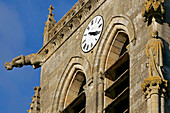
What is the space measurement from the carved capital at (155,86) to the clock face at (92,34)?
6111mm

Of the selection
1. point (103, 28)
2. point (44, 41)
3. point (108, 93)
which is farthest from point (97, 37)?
point (44, 41)

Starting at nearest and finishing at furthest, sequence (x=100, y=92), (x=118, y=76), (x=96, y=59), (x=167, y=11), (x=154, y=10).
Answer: (x=154, y=10), (x=167, y=11), (x=100, y=92), (x=118, y=76), (x=96, y=59)

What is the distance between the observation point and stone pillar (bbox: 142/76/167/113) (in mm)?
27348

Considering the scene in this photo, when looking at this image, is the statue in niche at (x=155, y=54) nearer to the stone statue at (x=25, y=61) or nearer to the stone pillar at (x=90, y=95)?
the stone pillar at (x=90, y=95)

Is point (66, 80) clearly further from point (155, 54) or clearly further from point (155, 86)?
point (155, 86)

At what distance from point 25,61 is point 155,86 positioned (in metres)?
11.0

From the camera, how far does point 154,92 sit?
2766 cm

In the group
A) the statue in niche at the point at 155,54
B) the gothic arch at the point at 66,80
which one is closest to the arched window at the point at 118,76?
the gothic arch at the point at 66,80

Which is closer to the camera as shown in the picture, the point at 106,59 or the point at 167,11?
the point at 167,11

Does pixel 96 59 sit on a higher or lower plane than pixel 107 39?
lower

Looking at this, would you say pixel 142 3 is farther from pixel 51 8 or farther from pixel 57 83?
pixel 51 8

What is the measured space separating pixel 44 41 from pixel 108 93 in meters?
7.33

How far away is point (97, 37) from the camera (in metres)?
33.8

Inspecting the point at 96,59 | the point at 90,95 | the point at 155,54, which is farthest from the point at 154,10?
the point at 90,95
